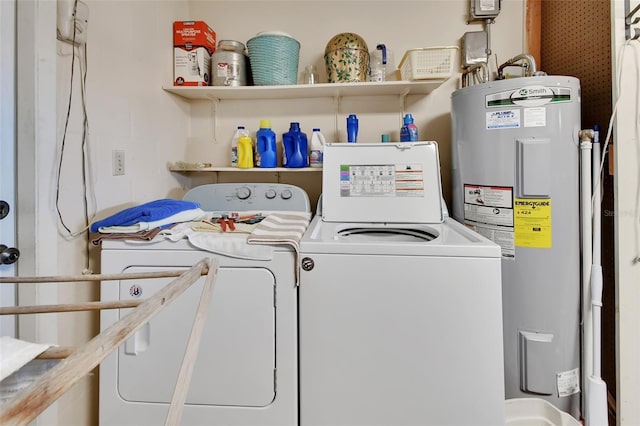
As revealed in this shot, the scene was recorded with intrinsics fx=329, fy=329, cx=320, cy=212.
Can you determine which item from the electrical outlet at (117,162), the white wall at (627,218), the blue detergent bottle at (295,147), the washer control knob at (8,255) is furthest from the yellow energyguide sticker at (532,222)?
the washer control knob at (8,255)

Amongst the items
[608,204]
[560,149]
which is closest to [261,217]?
[560,149]

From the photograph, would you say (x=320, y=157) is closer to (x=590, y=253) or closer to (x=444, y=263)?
(x=444, y=263)

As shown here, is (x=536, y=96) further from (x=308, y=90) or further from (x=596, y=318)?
(x=308, y=90)

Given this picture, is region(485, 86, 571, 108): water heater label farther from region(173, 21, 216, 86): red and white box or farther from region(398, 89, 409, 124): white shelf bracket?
region(173, 21, 216, 86): red and white box

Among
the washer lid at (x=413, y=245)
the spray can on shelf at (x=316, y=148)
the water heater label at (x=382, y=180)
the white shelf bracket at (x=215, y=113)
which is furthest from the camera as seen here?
the white shelf bracket at (x=215, y=113)

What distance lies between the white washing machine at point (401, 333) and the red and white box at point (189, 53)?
143cm

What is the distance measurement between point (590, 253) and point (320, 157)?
4.88 ft

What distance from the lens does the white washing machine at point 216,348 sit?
130 centimetres

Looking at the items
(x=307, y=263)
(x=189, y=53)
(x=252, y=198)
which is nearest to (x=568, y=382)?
(x=307, y=263)

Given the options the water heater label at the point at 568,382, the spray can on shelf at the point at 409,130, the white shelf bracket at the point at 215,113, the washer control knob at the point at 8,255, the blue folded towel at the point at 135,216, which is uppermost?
the white shelf bracket at the point at 215,113

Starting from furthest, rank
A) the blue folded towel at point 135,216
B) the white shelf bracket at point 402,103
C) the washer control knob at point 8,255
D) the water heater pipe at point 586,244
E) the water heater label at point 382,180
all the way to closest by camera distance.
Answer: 1. the white shelf bracket at point 402,103
2. the water heater label at point 382,180
3. the water heater pipe at point 586,244
4. the blue folded towel at point 135,216
5. the washer control knob at point 8,255

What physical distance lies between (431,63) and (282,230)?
131cm

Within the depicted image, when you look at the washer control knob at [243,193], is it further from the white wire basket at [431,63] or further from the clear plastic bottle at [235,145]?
the white wire basket at [431,63]

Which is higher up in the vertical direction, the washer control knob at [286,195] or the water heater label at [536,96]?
the water heater label at [536,96]
